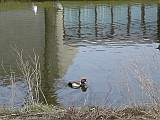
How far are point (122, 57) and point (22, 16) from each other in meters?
11.0

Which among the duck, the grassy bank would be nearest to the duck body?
the duck

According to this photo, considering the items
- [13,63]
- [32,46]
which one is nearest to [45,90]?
[13,63]

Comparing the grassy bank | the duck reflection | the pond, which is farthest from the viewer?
the duck reflection

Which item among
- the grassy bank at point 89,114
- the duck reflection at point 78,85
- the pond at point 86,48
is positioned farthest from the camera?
the duck reflection at point 78,85

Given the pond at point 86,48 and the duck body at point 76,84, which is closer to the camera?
the pond at point 86,48

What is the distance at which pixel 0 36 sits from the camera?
1520cm

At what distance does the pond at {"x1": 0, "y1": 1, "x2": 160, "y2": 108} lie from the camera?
7219 mm

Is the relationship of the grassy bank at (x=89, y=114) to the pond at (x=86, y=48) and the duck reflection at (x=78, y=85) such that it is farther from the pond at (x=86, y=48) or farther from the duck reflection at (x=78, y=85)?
the duck reflection at (x=78, y=85)

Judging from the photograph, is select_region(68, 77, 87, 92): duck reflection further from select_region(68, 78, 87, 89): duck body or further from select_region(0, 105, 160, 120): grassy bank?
select_region(0, 105, 160, 120): grassy bank

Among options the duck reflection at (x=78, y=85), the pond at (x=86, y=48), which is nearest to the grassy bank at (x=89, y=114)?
the pond at (x=86, y=48)

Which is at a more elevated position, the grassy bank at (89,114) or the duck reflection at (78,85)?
the grassy bank at (89,114)

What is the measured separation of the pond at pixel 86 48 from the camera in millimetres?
7219

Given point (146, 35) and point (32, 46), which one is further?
point (146, 35)

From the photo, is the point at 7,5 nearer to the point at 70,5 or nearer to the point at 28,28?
the point at 70,5
